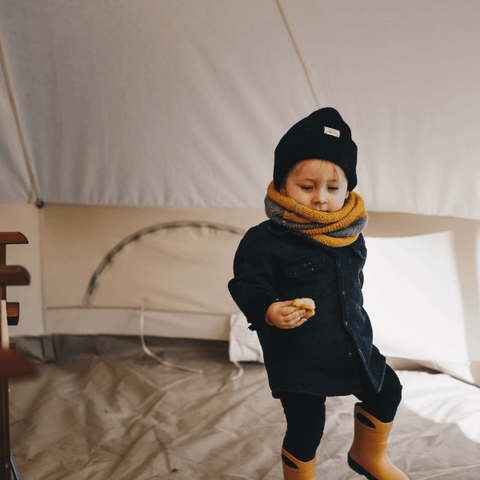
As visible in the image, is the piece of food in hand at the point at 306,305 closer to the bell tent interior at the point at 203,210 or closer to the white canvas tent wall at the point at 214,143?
the bell tent interior at the point at 203,210

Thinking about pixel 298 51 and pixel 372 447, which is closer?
pixel 372 447

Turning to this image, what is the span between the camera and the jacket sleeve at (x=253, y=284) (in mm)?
912

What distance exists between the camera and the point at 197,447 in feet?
4.51

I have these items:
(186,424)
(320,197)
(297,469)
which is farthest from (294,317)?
(186,424)

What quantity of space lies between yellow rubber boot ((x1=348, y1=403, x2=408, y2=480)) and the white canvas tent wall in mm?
779

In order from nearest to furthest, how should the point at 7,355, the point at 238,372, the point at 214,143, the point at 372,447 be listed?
the point at 7,355, the point at 372,447, the point at 214,143, the point at 238,372

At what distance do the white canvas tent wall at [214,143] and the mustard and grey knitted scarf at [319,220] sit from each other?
2.27 ft

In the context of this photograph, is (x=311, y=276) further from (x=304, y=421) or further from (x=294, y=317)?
(x=304, y=421)

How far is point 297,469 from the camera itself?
1.00 m

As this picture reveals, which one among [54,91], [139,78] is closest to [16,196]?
[54,91]

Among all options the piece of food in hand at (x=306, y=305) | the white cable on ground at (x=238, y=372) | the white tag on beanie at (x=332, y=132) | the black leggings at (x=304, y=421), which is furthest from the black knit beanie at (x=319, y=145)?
the white cable on ground at (x=238, y=372)

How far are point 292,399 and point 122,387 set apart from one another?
0.95 meters

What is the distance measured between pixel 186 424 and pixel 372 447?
2.06ft

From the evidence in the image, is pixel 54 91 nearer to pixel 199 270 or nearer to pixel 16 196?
pixel 16 196
